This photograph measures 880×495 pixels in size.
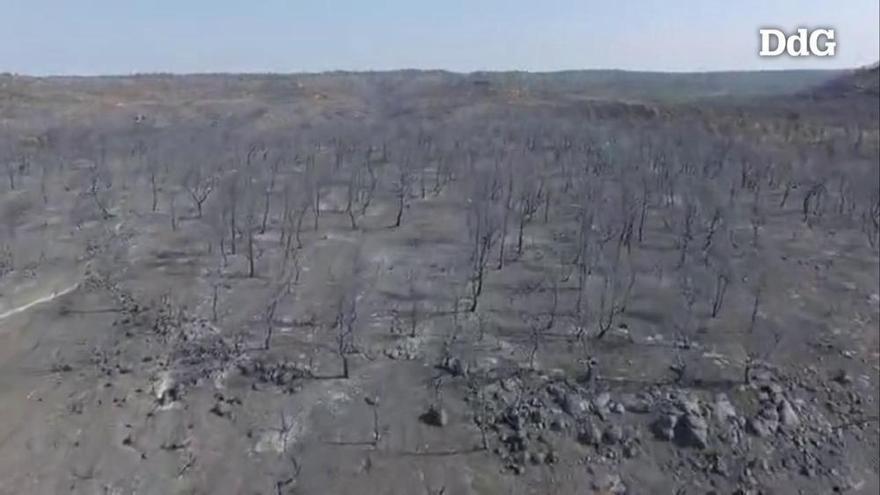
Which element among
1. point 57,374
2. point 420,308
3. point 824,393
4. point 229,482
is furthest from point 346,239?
point 824,393

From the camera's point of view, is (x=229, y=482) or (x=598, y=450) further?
(x=598, y=450)

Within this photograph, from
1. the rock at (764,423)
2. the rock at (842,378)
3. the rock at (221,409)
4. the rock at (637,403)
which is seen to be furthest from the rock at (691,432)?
the rock at (221,409)

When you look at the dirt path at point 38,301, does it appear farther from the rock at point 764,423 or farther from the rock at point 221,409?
the rock at point 764,423

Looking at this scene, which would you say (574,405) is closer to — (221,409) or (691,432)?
(691,432)

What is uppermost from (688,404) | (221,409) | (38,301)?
(38,301)

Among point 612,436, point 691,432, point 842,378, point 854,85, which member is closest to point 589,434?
point 612,436

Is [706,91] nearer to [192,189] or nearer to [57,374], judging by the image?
[192,189]
